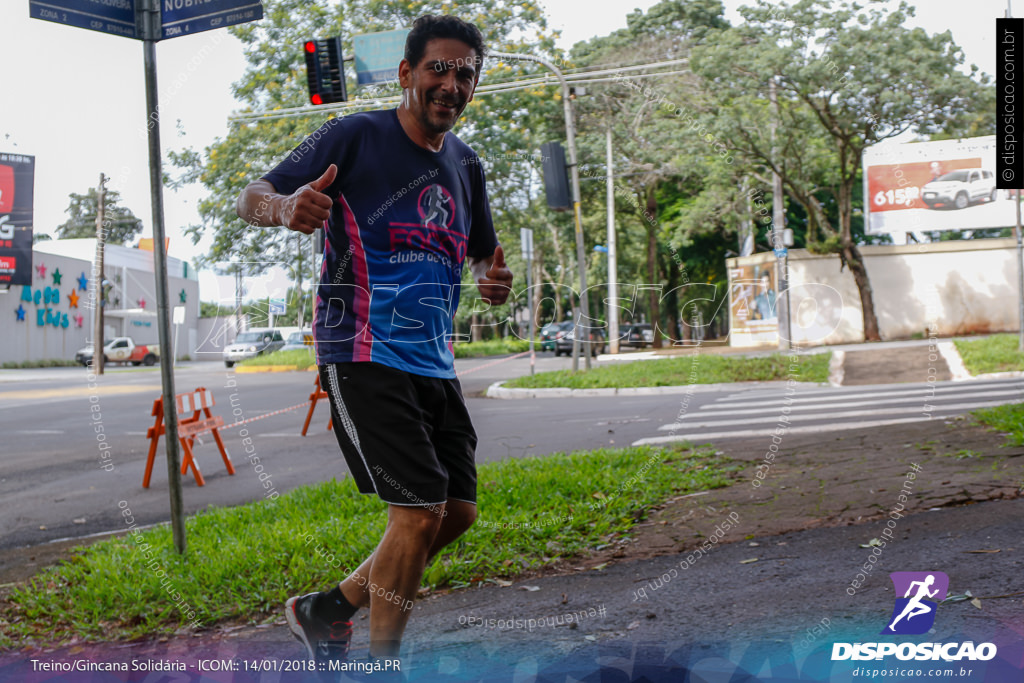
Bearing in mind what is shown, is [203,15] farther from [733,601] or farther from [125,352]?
[125,352]

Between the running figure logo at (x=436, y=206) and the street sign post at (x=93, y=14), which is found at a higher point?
the street sign post at (x=93, y=14)

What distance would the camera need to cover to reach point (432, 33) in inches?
104

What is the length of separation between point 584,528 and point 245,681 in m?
2.08

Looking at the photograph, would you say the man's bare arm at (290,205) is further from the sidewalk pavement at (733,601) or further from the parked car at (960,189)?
the parked car at (960,189)

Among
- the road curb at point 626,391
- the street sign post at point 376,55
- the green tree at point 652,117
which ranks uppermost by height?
the green tree at point 652,117

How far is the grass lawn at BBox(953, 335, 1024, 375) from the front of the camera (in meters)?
14.6

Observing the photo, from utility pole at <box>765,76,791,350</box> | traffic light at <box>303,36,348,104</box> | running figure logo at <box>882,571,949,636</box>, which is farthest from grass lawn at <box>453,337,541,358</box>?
running figure logo at <box>882,571,949,636</box>

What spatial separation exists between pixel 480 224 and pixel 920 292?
25.9 metres

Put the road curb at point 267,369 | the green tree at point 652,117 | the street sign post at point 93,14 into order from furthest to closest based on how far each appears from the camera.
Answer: the road curb at point 267,369 → the green tree at point 652,117 → the street sign post at point 93,14

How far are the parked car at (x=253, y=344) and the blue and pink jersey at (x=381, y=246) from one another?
25223 millimetres

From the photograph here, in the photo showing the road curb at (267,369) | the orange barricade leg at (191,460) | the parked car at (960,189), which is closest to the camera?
the orange barricade leg at (191,460)

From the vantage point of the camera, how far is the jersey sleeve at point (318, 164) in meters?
2.56

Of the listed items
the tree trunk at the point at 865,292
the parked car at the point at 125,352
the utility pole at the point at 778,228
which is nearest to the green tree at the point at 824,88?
the utility pole at the point at 778,228

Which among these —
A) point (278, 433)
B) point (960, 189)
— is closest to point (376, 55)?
point (278, 433)
